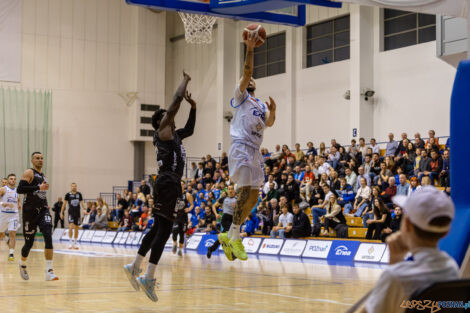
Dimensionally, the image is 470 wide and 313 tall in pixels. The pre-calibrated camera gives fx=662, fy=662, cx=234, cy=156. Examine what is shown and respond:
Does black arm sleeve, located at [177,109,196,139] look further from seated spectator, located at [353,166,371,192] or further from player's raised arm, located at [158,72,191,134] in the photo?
seated spectator, located at [353,166,371,192]

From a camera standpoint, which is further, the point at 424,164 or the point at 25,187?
the point at 424,164

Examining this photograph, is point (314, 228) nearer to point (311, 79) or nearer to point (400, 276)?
point (311, 79)

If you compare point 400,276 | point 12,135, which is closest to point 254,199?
point 400,276

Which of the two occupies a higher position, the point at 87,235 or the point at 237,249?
the point at 237,249

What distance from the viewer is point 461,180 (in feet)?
18.5

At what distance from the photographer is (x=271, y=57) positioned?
106 ft

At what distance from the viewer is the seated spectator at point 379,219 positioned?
61.0 feet

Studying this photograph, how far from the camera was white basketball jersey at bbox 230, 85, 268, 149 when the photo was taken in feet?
27.7

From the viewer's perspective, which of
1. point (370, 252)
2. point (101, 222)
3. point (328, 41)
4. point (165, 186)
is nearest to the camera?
point (165, 186)

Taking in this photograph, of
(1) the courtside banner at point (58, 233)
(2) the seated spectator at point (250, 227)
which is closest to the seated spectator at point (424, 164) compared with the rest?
(2) the seated spectator at point (250, 227)

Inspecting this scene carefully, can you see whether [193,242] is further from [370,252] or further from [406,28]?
[406,28]

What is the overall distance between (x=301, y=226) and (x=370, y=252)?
3221 millimetres

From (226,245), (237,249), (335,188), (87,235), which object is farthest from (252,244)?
(237,249)

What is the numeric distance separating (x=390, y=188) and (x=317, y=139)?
400 inches
